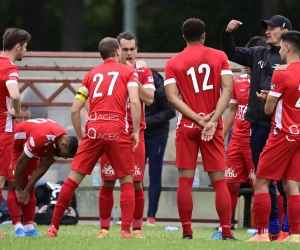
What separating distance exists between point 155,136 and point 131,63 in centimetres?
335

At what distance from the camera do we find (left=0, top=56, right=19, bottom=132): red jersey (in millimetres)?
12188

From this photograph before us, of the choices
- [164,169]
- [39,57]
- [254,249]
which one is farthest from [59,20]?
[254,249]

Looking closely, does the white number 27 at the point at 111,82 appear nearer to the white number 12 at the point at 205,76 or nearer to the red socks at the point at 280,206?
the white number 12 at the point at 205,76

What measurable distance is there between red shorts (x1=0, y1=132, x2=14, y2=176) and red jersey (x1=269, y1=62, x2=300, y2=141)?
2.76 m

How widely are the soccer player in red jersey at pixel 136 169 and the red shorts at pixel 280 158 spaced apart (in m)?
1.61

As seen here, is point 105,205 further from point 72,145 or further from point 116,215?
point 116,215

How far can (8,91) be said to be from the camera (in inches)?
484

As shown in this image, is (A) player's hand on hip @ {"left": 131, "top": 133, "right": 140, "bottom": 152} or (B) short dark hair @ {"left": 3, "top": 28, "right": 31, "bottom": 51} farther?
(B) short dark hair @ {"left": 3, "top": 28, "right": 31, "bottom": 51}

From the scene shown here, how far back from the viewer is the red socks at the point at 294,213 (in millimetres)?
12078

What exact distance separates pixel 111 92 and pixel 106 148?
0.58m

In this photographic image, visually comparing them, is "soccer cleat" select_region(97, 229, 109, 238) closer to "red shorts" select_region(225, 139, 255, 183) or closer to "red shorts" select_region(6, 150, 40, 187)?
"red shorts" select_region(6, 150, 40, 187)

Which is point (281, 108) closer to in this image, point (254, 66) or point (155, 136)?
point (254, 66)

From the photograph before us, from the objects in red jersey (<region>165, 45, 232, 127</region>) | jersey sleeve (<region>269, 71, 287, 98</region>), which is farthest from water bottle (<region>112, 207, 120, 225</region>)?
jersey sleeve (<region>269, 71, 287, 98</region>)

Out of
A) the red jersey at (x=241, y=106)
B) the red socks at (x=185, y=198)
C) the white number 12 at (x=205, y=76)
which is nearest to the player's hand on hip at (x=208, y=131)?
the white number 12 at (x=205, y=76)
